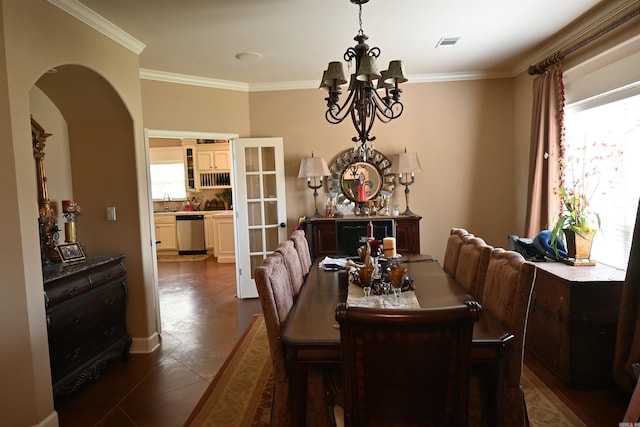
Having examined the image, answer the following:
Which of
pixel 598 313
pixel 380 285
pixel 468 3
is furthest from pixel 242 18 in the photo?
pixel 598 313

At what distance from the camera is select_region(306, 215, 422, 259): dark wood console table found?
14.6ft

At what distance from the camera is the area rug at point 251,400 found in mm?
2311

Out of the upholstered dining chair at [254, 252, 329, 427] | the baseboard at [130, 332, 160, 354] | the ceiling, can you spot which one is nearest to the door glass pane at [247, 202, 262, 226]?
the ceiling

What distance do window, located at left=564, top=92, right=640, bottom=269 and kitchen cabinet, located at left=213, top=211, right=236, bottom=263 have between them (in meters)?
5.50

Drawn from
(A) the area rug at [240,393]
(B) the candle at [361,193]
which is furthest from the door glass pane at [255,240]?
(A) the area rug at [240,393]

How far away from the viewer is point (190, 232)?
7.87 metres

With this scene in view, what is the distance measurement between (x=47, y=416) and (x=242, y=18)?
9.72 ft

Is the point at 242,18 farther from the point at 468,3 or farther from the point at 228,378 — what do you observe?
the point at 228,378

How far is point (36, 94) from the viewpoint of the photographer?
10.0 ft

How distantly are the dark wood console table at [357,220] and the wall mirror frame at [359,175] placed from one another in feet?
1.44

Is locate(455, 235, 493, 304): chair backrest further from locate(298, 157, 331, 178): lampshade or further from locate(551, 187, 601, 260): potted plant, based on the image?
locate(298, 157, 331, 178): lampshade

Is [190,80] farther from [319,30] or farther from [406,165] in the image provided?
[406,165]

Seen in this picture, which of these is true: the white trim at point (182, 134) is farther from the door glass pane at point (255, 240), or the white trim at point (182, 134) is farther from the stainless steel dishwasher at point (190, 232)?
the stainless steel dishwasher at point (190, 232)

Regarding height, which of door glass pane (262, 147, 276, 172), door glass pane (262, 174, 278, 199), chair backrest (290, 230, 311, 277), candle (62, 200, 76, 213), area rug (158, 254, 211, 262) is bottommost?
area rug (158, 254, 211, 262)
